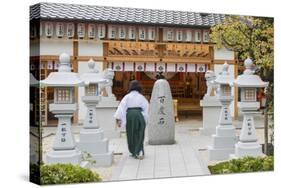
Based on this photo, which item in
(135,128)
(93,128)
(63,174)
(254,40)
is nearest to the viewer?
(63,174)

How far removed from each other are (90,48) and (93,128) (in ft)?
4.15

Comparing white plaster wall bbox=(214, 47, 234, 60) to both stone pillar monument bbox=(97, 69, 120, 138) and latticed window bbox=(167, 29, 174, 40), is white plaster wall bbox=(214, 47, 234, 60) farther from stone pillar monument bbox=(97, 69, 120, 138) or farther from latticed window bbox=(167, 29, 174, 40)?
stone pillar monument bbox=(97, 69, 120, 138)

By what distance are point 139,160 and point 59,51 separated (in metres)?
2.15

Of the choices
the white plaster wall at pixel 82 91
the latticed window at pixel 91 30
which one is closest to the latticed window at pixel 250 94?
the white plaster wall at pixel 82 91

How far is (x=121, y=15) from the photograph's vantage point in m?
7.20

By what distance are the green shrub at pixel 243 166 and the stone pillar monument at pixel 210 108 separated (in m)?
0.58

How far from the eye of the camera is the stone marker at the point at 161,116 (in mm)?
8008

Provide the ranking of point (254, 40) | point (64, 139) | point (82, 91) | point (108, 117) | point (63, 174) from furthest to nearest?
point (254, 40) → point (108, 117) → point (82, 91) → point (64, 139) → point (63, 174)

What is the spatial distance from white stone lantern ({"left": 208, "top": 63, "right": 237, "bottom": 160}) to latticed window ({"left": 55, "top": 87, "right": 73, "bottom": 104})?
99.4 inches

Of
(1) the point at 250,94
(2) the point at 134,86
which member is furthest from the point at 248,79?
(2) the point at 134,86

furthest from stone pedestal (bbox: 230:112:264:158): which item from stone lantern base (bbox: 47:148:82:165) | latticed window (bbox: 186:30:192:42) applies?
stone lantern base (bbox: 47:148:82:165)

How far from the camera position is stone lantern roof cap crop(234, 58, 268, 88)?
769 centimetres

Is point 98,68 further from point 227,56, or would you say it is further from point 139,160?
point 227,56

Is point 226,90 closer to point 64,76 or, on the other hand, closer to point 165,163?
point 165,163
